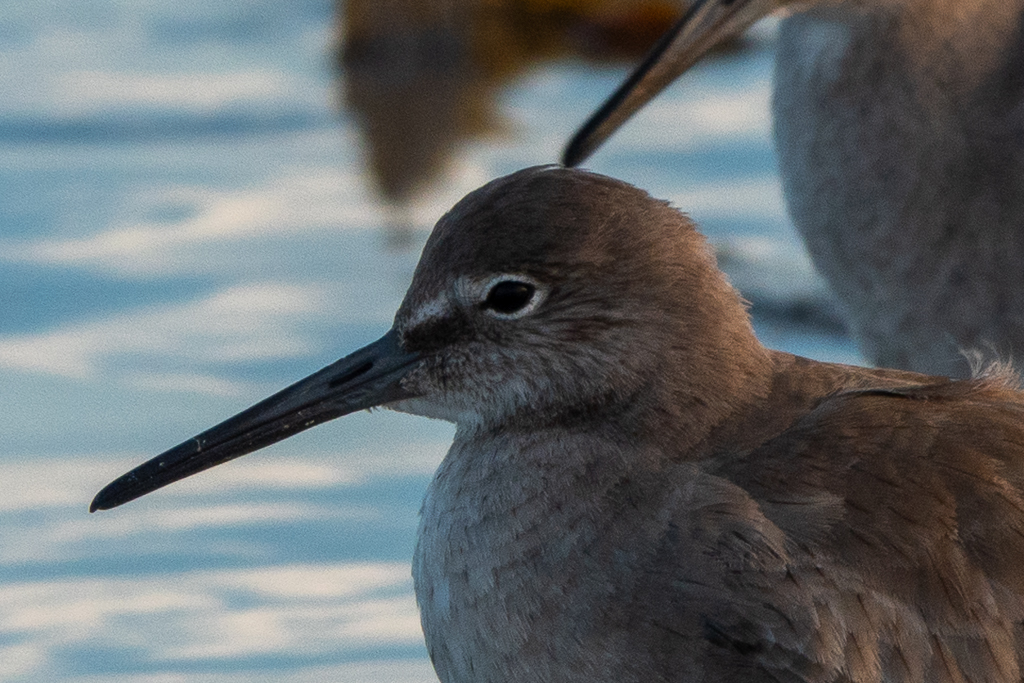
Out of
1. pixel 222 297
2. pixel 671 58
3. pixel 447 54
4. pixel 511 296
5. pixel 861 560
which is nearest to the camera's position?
pixel 861 560

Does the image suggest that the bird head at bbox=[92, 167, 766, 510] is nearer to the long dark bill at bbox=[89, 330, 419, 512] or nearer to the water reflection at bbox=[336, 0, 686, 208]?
the long dark bill at bbox=[89, 330, 419, 512]

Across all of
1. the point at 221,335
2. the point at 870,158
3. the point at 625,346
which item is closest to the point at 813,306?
the point at 870,158

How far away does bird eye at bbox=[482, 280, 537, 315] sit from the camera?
3.67 meters

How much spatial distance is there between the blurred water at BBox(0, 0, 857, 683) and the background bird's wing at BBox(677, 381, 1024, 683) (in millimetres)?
1250

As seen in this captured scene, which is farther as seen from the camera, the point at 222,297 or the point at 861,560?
the point at 222,297

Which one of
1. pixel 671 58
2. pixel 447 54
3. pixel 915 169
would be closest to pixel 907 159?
pixel 915 169

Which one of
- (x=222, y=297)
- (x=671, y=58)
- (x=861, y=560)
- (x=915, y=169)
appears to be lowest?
(x=861, y=560)

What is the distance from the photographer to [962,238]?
4883 mm

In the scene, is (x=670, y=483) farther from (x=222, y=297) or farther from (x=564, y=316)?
(x=222, y=297)

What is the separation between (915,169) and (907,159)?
0.03 metres

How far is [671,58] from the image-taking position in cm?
535

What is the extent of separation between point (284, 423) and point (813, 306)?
3009mm

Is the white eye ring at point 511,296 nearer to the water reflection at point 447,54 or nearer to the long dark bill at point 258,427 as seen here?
the long dark bill at point 258,427

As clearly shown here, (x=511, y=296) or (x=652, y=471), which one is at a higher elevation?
(x=511, y=296)
